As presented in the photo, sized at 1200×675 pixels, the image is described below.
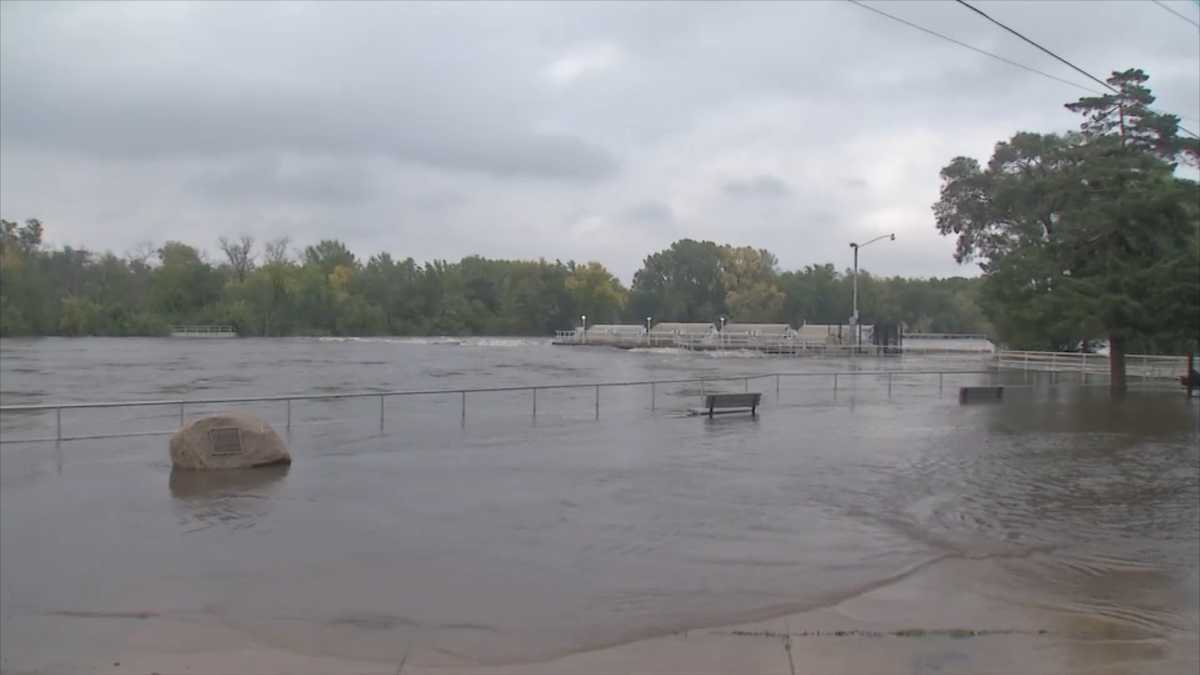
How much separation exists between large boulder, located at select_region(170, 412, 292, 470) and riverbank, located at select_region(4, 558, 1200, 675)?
22.7ft

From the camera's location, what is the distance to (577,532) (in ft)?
33.2

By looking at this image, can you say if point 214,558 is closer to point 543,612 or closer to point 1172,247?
point 543,612

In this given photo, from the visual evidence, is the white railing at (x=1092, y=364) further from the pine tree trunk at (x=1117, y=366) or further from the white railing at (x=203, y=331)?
the white railing at (x=203, y=331)

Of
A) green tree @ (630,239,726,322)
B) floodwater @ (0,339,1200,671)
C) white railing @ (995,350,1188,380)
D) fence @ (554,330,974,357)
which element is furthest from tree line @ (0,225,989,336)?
floodwater @ (0,339,1200,671)

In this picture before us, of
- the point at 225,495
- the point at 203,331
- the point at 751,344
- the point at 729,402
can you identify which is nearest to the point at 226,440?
the point at 225,495

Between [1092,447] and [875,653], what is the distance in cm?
1392

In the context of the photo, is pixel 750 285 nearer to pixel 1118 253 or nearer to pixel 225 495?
pixel 1118 253

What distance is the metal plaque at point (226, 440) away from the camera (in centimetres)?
Result: 1411

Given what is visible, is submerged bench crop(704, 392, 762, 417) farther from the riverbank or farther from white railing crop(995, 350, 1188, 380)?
white railing crop(995, 350, 1188, 380)

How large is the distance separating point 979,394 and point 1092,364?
18.7 metres

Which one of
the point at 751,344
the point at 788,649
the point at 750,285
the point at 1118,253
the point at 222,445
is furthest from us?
the point at 750,285

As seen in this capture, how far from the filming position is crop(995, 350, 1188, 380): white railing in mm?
38656

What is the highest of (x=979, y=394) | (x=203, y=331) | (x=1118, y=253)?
(x=1118, y=253)

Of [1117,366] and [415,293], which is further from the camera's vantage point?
[415,293]
